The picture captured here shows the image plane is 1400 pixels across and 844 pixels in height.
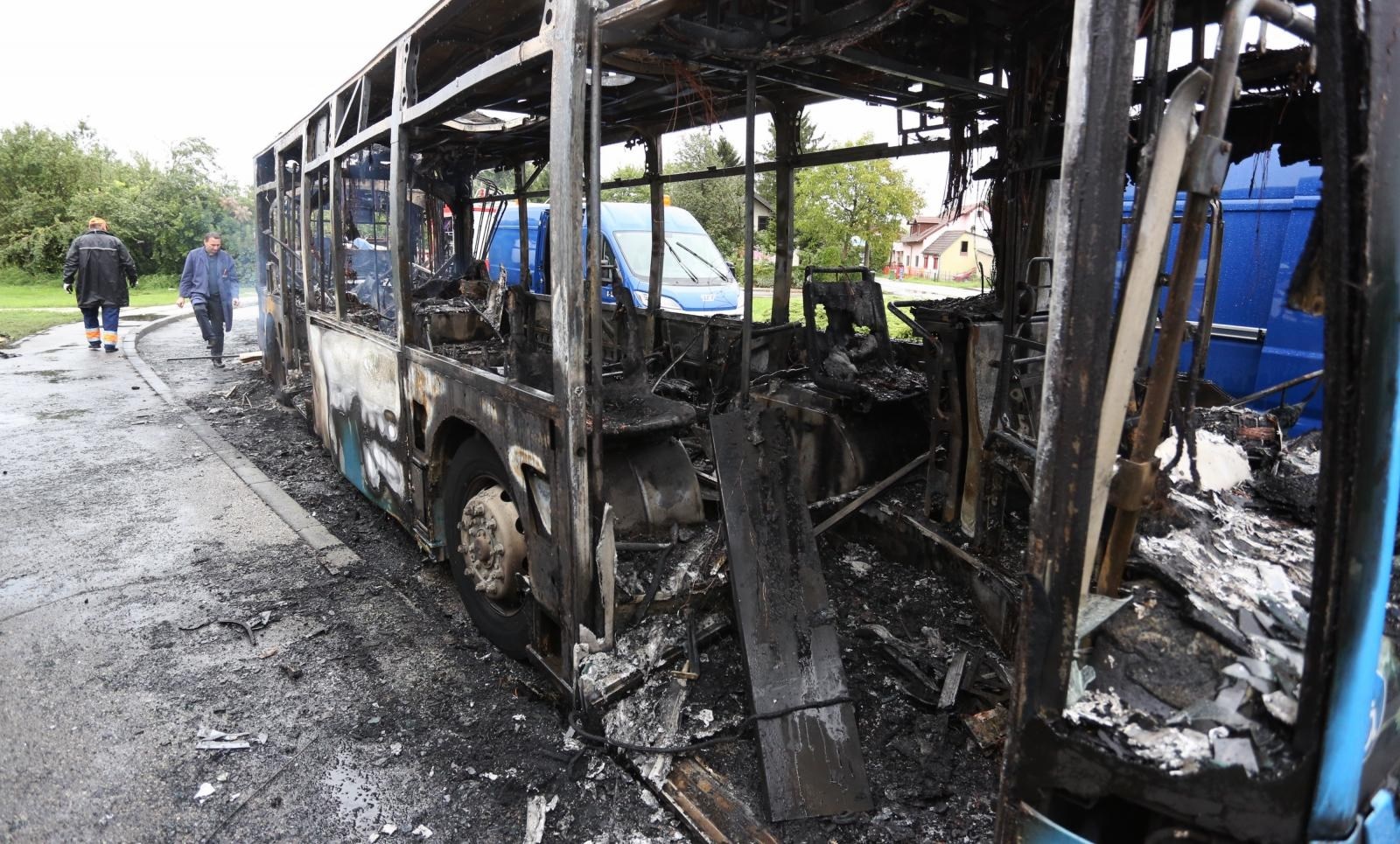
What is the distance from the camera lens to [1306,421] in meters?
4.36

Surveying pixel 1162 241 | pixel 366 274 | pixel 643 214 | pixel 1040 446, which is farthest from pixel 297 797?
pixel 643 214

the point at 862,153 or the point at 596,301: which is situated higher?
the point at 862,153

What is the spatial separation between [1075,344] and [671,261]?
1127 centimetres

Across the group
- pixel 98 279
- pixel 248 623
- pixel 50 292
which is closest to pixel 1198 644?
pixel 248 623

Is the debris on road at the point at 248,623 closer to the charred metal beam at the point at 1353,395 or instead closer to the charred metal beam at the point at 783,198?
the charred metal beam at the point at 783,198

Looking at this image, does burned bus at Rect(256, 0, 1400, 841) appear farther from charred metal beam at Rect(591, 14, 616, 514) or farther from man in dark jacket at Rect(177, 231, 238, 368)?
man in dark jacket at Rect(177, 231, 238, 368)

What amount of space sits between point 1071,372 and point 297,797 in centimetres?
286

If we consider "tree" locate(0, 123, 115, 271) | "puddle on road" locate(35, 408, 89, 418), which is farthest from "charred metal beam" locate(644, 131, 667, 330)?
"tree" locate(0, 123, 115, 271)

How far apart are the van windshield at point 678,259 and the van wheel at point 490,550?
27.6 ft

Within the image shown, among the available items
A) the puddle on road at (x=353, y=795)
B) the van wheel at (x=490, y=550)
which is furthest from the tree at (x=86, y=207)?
the puddle on road at (x=353, y=795)

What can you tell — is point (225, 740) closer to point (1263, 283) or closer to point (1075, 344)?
point (1075, 344)

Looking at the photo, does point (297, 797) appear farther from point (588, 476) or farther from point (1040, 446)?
point (1040, 446)

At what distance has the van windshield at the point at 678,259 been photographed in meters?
12.1

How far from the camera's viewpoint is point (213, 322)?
40.4 ft
